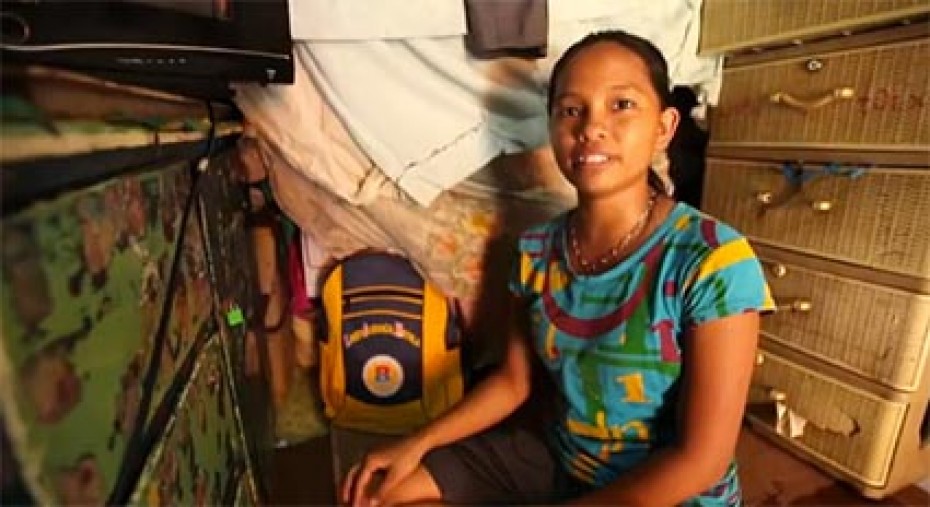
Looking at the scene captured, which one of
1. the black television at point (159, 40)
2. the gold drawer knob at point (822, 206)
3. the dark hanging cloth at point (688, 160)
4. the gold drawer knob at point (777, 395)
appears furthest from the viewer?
the dark hanging cloth at point (688, 160)

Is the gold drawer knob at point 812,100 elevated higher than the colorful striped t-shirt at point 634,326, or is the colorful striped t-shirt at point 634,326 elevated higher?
the gold drawer knob at point 812,100

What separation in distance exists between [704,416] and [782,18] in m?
0.66

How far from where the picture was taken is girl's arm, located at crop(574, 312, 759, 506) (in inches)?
26.4

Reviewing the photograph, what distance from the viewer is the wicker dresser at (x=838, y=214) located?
788 mm

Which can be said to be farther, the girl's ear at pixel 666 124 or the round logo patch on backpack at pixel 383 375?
the round logo patch on backpack at pixel 383 375

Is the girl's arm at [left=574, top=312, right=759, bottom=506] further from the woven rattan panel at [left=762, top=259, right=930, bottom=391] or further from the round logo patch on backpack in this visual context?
the round logo patch on backpack

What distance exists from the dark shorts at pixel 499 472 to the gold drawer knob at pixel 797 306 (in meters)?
0.44

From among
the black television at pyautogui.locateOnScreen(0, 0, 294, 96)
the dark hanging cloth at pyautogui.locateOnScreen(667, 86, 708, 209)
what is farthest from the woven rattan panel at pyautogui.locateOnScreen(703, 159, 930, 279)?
the black television at pyautogui.locateOnScreen(0, 0, 294, 96)

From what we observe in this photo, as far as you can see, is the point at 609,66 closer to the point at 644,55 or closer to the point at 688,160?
the point at 644,55

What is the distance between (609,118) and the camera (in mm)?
739

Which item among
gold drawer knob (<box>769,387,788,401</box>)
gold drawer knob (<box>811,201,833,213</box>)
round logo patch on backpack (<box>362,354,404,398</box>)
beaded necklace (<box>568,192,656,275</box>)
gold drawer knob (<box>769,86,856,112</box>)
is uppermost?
gold drawer knob (<box>769,86,856,112</box>)

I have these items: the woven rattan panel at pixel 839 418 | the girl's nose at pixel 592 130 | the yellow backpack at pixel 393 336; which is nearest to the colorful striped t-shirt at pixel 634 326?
the girl's nose at pixel 592 130

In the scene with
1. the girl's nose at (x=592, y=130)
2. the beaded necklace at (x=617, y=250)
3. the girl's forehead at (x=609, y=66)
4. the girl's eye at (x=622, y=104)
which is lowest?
the beaded necklace at (x=617, y=250)

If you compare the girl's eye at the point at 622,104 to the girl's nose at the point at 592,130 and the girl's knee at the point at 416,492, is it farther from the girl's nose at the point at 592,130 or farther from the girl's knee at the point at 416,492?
the girl's knee at the point at 416,492
